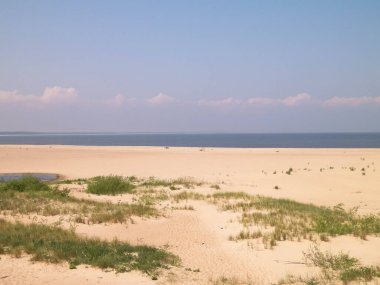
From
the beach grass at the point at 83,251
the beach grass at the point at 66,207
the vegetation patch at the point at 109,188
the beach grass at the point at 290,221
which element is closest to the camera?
the beach grass at the point at 83,251

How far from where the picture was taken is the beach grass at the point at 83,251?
34.8 ft

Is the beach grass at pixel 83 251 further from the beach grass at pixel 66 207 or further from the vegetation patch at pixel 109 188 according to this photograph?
the vegetation patch at pixel 109 188

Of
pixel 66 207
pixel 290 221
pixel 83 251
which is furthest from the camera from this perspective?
pixel 66 207

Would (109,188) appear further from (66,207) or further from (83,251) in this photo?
(83,251)

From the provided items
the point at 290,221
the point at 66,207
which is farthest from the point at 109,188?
the point at 290,221

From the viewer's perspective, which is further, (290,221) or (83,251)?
(290,221)

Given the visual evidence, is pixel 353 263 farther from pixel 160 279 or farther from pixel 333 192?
pixel 333 192

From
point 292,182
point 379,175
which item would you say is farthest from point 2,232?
point 379,175

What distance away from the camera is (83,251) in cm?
1141

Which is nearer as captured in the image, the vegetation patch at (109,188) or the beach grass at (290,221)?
the beach grass at (290,221)

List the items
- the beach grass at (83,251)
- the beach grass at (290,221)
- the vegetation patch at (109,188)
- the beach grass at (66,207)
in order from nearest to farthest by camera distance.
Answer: the beach grass at (83,251), the beach grass at (290,221), the beach grass at (66,207), the vegetation patch at (109,188)

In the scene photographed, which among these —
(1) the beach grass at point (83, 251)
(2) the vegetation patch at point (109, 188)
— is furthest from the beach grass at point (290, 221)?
(2) the vegetation patch at point (109, 188)

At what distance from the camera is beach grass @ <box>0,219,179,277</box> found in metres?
10.6

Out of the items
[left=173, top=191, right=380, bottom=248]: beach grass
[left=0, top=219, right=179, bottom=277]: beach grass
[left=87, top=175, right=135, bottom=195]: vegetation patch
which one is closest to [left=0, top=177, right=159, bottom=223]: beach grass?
[left=87, top=175, right=135, bottom=195]: vegetation patch
